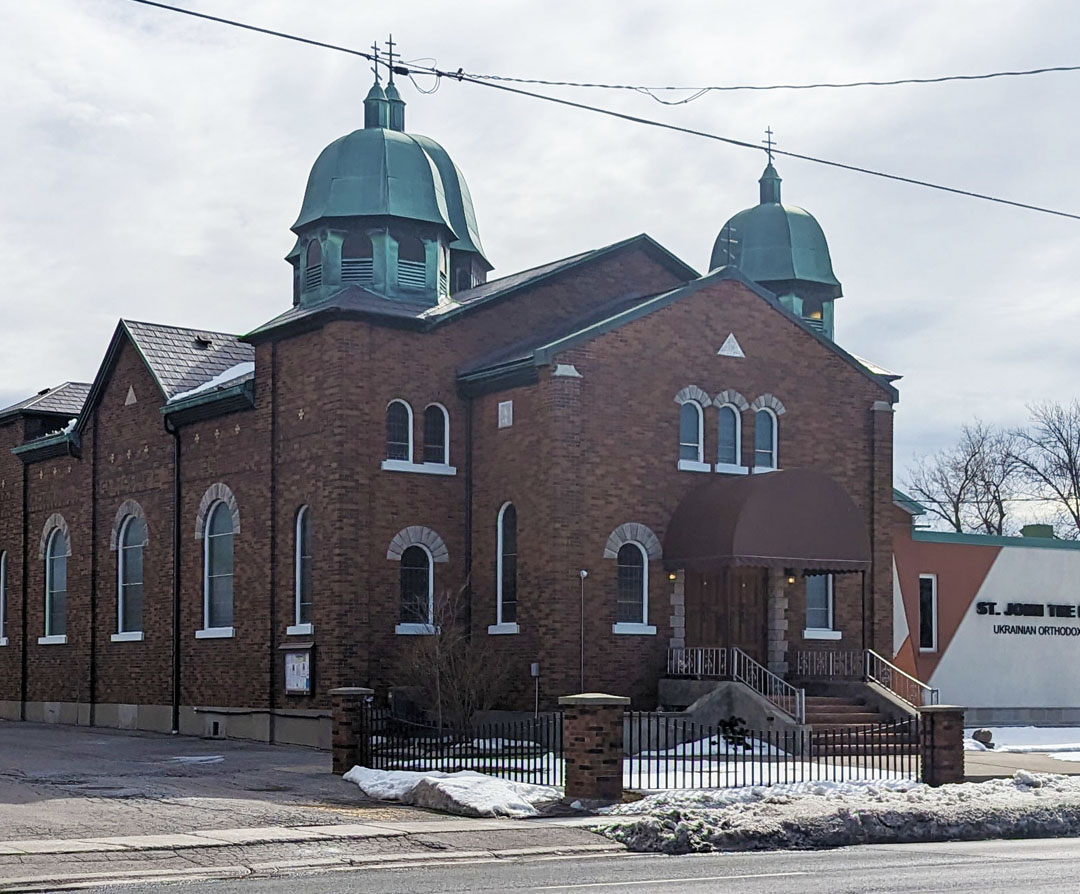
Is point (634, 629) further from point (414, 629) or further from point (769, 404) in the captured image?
point (769, 404)

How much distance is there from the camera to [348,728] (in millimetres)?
23328

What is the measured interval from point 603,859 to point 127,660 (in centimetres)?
2344

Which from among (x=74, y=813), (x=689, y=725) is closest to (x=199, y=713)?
(x=689, y=725)

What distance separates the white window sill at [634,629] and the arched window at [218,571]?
347 inches

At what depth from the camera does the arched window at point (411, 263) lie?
3425 cm

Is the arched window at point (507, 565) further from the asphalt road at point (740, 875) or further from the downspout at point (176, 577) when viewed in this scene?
the asphalt road at point (740, 875)

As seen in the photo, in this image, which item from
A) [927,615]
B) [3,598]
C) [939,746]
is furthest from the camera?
[3,598]

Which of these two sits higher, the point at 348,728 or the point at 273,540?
the point at 273,540

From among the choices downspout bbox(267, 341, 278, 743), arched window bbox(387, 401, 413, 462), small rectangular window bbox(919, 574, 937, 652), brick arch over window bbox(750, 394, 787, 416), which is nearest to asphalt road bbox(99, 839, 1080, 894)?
arched window bbox(387, 401, 413, 462)

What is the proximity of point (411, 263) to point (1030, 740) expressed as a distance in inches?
638

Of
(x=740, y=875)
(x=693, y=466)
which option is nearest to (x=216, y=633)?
(x=693, y=466)

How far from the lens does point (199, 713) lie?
34281mm

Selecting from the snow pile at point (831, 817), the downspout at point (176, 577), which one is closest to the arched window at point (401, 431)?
the downspout at point (176, 577)

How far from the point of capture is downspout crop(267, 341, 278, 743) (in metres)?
31.9
